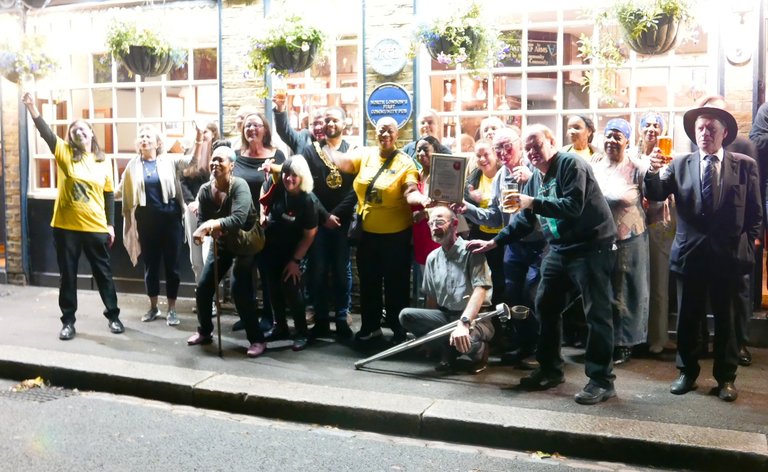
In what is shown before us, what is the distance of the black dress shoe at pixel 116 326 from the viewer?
28.1ft

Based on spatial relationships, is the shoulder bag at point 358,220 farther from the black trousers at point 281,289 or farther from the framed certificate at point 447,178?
the framed certificate at point 447,178

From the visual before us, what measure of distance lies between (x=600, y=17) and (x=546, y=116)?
1.40 metres

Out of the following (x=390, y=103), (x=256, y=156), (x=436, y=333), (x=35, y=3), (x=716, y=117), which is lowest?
(x=436, y=333)

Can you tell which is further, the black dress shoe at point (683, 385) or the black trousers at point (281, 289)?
the black trousers at point (281, 289)

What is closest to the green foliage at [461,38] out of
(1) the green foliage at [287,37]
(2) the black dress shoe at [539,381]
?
(1) the green foliage at [287,37]

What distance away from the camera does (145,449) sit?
213 inches

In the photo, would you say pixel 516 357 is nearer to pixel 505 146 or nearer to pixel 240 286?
pixel 505 146

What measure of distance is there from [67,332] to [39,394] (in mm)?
1602

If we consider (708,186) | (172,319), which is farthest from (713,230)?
(172,319)

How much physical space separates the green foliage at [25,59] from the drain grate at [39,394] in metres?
4.06

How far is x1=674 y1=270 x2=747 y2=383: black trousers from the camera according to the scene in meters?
6.31

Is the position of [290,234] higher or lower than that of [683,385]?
higher

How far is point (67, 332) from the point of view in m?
8.34

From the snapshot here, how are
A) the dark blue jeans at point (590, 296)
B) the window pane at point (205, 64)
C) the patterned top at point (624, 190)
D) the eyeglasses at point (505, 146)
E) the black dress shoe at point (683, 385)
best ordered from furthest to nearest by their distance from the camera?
the window pane at point (205, 64)
the patterned top at point (624, 190)
the eyeglasses at point (505, 146)
the black dress shoe at point (683, 385)
the dark blue jeans at point (590, 296)
